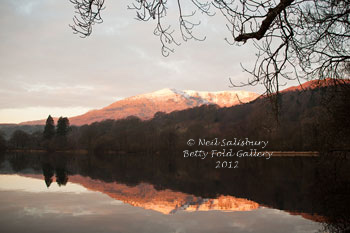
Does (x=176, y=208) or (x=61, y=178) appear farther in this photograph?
(x=61, y=178)

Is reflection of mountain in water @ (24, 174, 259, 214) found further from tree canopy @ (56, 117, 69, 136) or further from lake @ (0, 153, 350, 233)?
tree canopy @ (56, 117, 69, 136)

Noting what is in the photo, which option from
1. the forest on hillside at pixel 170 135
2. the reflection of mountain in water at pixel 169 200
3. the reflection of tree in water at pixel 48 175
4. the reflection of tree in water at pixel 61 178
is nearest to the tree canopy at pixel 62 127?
the forest on hillside at pixel 170 135

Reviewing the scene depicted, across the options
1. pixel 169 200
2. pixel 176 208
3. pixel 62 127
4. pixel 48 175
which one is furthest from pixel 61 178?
pixel 62 127

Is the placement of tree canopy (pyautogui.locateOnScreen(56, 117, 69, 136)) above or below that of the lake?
above

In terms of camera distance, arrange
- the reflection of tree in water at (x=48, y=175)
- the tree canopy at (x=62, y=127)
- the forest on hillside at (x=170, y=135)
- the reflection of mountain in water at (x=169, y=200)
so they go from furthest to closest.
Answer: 1. the tree canopy at (x=62, y=127)
2. the forest on hillside at (x=170, y=135)
3. the reflection of tree in water at (x=48, y=175)
4. the reflection of mountain in water at (x=169, y=200)

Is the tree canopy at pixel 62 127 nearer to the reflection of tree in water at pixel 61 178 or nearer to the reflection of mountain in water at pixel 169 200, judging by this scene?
the reflection of tree in water at pixel 61 178

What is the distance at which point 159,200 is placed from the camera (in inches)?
609

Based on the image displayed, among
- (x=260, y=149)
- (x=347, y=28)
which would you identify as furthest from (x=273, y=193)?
(x=260, y=149)

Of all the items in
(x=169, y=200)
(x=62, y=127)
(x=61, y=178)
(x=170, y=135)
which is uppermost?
(x=62, y=127)

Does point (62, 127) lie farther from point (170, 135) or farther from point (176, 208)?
point (176, 208)

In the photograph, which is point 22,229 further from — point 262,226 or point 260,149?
point 260,149

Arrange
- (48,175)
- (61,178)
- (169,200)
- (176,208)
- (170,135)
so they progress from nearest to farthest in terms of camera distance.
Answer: (176,208)
(169,200)
(61,178)
(48,175)
(170,135)

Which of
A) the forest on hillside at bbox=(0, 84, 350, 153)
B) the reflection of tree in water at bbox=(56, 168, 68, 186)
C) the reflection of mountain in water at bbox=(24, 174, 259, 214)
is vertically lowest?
the reflection of mountain in water at bbox=(24, 174, 259, 214)

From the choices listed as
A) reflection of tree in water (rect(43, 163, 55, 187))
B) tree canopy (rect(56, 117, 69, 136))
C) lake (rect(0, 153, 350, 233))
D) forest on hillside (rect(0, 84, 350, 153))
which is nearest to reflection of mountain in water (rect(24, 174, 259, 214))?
lake (rect(0, 153, 350, 233))
